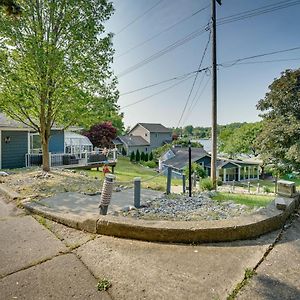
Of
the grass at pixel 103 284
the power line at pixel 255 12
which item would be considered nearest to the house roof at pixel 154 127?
the power line at pixel 255 12

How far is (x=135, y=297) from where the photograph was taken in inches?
80.1

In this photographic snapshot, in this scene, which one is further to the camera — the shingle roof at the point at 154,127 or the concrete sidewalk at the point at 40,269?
the shingle roof at the point at 154,127

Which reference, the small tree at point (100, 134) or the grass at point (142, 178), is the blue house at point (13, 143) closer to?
the grass at point (142, 178)

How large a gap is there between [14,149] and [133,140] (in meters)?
34.3

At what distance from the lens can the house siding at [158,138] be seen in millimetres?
50094

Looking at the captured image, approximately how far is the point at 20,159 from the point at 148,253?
14295 mm

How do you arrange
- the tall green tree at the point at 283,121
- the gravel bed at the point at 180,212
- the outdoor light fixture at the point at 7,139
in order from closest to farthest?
the gravel bed at the point at 180,212, the outdoor light fixture at the point at 7,139, the tall green tree at the point at 283,121

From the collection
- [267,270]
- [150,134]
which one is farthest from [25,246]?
[150,134]

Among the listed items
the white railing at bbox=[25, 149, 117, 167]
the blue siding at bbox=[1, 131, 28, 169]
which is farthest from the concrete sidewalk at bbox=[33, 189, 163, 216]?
the blue siding at bbox=[1, 131, 28, 169]

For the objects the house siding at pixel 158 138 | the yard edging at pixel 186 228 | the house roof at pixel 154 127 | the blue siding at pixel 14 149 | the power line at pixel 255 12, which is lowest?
the yard edging at pixel 186 228

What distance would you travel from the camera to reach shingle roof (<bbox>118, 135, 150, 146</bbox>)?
46375mm

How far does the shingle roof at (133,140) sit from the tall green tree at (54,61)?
36.3 metres

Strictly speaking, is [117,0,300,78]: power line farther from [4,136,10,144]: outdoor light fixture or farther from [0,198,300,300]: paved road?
[4,136,10,144]: outdoor light fixture

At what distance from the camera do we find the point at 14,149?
554 inches
